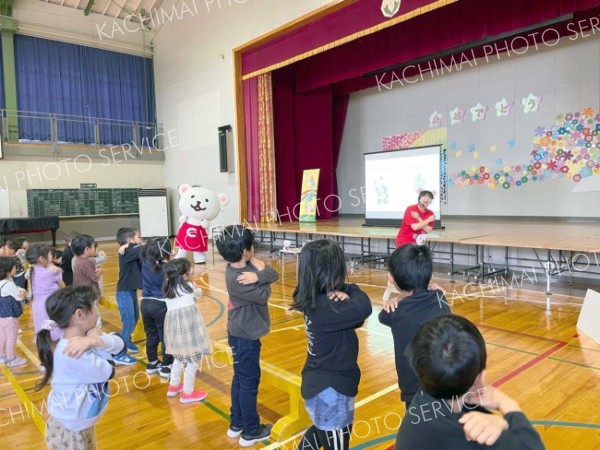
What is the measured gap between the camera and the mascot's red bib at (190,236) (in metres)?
6.64

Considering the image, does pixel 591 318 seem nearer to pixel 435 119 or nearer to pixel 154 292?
pixel 154 292

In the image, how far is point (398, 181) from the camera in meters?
7.23

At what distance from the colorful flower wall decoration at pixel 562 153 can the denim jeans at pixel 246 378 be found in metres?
7.08

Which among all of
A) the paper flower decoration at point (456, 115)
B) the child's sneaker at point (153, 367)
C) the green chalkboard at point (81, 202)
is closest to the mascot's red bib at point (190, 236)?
the child's sneaker at point (153, 367)

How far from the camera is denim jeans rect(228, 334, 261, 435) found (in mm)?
1988

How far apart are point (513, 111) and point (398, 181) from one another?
8.80 ft

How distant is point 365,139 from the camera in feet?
35.1

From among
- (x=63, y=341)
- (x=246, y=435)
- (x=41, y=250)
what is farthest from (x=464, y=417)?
(x=41, y=250)

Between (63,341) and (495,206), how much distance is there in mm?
8175

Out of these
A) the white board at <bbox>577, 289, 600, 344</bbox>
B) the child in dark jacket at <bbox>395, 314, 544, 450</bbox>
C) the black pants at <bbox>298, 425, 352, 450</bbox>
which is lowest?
the white board at <bbox>577, 289, 600, 344</bbox>

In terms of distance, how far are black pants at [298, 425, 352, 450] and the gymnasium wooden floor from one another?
1.56ft

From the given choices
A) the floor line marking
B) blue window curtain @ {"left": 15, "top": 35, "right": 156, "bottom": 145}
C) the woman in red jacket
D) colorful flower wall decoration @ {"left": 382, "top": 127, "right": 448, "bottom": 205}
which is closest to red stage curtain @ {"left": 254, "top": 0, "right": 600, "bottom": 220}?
colorful flower wall decoration @ {"left": 382, "top": 127, "right": 448, "bottom": 205}

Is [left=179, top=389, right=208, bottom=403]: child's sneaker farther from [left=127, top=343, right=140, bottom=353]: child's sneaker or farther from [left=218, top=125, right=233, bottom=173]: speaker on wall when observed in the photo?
[left=218, top=125, right=233, bottom=173]: speaker on wall

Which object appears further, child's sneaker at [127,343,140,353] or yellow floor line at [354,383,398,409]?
child's sneaker at [127,343,140,353]
